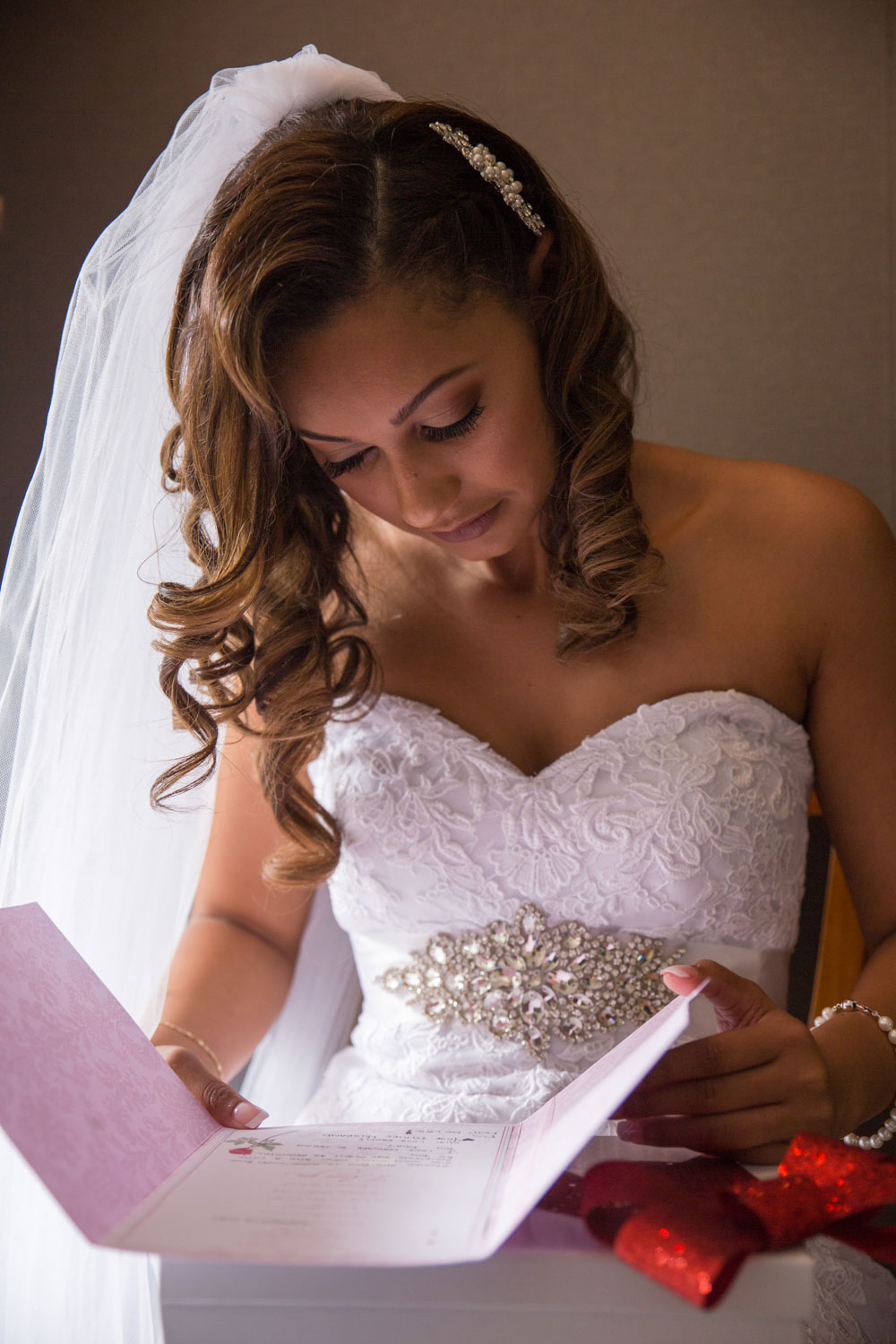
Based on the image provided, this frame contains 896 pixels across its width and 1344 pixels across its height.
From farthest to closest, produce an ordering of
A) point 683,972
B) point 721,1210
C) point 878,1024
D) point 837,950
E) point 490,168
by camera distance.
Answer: point 837,950 < point 490,168 < point 878,1024 < point 683,972 < point 721,1210

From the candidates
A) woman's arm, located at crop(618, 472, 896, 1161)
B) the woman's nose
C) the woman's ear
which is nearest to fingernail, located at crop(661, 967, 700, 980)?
→ woman's arm, located at crop(618, 472, 896, 1161)

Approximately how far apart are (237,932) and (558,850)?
46 centimetres

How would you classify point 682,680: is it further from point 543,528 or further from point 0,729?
point 0,729

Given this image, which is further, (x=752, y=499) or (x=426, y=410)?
(x=752, y=499)

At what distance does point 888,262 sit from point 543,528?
0.73m

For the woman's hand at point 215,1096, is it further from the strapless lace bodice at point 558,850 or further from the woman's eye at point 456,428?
the woman's eye at point 456,428

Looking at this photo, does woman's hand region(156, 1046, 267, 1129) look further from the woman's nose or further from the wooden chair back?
the wooden chair back

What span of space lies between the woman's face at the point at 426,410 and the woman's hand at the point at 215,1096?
1.79 ft

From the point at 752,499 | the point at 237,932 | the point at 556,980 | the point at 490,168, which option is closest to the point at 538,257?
the point at 490,168

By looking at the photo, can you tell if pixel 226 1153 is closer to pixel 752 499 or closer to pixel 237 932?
pixel 237 932

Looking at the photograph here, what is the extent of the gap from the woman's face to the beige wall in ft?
1.95

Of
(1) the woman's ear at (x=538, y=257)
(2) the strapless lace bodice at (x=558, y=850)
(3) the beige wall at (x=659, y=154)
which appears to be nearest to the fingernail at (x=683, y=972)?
(2) the strapless lace bodice at (x=558, y=850)

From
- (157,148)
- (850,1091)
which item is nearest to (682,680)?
(850,1091)

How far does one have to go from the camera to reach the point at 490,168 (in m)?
1.11
